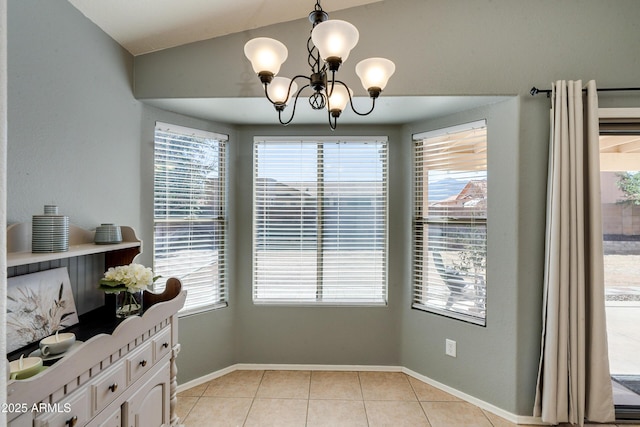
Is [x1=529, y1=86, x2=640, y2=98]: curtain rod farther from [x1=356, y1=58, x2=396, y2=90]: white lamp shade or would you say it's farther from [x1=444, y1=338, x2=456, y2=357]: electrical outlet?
[x1=444, y1=338, x2=456, y2=357]: electrical outlet

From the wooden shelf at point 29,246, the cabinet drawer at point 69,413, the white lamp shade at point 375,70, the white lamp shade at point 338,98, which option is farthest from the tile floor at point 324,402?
the white lamp shade at point 375,70

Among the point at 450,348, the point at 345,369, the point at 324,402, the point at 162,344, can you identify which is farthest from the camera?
the point at 345,369

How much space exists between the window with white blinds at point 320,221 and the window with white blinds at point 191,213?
13.3 inches

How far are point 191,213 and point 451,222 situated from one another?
2207 mm

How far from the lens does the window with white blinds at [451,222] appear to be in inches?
97.5

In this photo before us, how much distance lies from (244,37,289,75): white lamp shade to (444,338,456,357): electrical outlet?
2.42 metres

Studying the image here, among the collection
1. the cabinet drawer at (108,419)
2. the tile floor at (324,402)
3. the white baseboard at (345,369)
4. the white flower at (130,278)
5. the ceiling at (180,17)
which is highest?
the ceiling at (180,17)

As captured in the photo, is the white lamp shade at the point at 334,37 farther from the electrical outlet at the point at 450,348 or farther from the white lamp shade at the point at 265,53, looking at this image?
the electrical outlet at the point at 450,348

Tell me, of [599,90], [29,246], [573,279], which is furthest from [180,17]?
[573,279]

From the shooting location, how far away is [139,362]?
161cm

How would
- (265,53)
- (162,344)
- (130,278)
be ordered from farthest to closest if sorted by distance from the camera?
(162,344) < (130,278) < (265,53)

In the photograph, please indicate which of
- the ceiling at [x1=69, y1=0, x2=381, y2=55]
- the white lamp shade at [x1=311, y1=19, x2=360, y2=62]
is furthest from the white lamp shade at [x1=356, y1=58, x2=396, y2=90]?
the ceiling at [x1=69, y1=0, x2=381, y2=55]

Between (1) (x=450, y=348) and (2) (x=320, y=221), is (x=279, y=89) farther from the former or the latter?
(1) (x=450, y=348)

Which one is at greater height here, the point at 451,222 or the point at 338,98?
the point at 338,98
